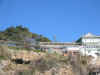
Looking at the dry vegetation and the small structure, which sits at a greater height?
the dry vegetation

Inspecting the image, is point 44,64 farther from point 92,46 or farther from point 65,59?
point 92,46

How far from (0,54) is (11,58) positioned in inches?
31.4

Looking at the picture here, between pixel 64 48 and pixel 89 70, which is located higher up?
pixel 64 48

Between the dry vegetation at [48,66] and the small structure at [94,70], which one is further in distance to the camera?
the small structure at [94,70]

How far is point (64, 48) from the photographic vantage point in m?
20.7

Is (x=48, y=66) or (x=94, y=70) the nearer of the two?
(x=48, y=66)

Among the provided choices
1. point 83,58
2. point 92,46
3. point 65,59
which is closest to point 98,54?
point 92,46

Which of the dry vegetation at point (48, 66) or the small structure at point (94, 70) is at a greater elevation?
the dry vegetation at point (48, 66)

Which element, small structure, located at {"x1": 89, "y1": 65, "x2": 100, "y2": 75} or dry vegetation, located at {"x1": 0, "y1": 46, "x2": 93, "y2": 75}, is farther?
small structure, located at {"x1": 89, "y1": 65, "x2": 100, "y2": 75}

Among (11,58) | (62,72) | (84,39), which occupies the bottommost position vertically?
(62,72)

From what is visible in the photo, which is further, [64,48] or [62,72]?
[64,48]

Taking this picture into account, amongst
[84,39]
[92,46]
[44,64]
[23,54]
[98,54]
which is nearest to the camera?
[44,64]

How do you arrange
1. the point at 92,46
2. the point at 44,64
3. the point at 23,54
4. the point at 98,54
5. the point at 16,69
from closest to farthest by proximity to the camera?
the point at 16,69, the point at 44,64, the point at 23,54, the point at 98,54, the point at 92,46

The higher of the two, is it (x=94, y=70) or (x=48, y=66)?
(x=48, y=66)
